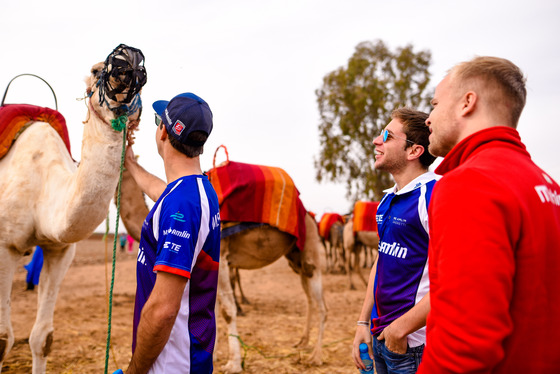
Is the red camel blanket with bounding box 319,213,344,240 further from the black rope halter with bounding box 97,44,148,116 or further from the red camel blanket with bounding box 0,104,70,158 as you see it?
the black rope halter with bounding box 97,44,148,116

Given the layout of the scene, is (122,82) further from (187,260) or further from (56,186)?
(187,260)

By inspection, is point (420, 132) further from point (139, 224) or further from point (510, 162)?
point (139, 224)

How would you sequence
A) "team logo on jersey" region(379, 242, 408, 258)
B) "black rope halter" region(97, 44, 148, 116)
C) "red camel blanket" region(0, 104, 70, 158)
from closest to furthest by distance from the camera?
1. "team logo on jersey" region(379, 242, 408, 258)
2. "black rope halter" region(97, 44, 148, 116)
3. "red camel blanket" region(0, 104, 70, 158)

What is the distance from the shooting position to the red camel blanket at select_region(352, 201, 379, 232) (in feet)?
40.5

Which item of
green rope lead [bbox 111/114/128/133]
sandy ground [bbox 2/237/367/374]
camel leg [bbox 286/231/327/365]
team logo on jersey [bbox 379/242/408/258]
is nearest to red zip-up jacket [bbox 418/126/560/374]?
team logo on jersey [bbox 379/242/408/258]

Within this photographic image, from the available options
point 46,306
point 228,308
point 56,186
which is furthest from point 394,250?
point 228,308

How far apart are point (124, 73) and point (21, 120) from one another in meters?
2.03

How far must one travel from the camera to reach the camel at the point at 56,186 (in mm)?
2752

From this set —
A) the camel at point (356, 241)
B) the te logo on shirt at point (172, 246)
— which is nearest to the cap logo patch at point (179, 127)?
the te logo on shirt at point (172, 246)

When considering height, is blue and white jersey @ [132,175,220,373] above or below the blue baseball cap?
below

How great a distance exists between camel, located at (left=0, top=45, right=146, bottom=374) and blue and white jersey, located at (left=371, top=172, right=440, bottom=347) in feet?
5.87

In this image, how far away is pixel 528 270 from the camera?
108 centimetres

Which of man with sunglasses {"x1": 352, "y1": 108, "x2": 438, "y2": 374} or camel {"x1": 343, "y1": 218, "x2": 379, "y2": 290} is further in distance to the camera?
camel {"x1": 343, "y1": 218, "x2": 379, "y2": 290}

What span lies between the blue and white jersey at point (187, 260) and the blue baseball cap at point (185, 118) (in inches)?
8.2
